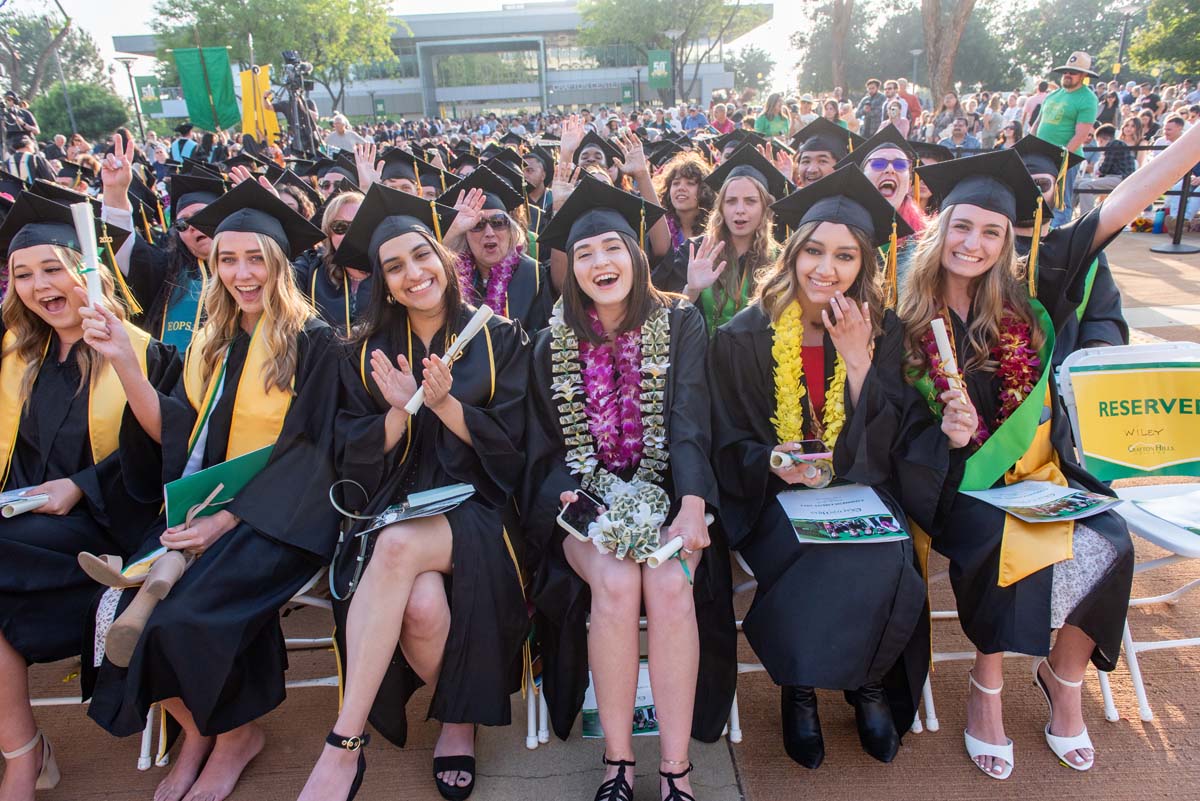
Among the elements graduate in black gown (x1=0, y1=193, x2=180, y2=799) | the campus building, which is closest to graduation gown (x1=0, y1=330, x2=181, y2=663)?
graduate in black gown (x1=0, y1=193, x2=180, y2=799)

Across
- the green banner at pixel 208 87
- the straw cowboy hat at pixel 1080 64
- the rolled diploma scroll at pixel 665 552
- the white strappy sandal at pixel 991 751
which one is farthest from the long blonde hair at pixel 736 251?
the green banner at pixel 208 87

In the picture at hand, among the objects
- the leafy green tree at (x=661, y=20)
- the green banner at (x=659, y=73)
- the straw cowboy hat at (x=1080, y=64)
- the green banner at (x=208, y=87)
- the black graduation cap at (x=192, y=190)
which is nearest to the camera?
the black graduation cap at (x=192, y=190)

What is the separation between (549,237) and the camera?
10.6 feet

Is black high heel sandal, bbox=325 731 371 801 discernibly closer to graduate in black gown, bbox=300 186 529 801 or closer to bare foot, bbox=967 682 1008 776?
graduate in black gown, bbox=300 186 529 801

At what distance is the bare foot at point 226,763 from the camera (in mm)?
2500

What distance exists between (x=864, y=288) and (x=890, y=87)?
12.8 metres

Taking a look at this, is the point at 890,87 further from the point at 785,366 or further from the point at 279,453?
the point at 279,453

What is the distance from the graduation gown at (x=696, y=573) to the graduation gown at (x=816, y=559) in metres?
0.12

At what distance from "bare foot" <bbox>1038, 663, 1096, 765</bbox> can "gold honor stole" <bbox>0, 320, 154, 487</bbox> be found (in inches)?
141

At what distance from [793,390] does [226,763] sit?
2441mm

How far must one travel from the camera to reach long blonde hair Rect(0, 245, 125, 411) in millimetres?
2932

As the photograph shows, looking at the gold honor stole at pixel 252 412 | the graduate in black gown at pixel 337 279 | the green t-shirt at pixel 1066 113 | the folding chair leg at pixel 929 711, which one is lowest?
the folding chair leg at pixel 929 711

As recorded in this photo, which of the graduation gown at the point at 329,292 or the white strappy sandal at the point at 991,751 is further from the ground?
the graduation gown at the point at 329,292

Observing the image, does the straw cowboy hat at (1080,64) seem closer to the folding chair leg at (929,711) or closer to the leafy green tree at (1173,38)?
the folding chair leg at (929,711)
